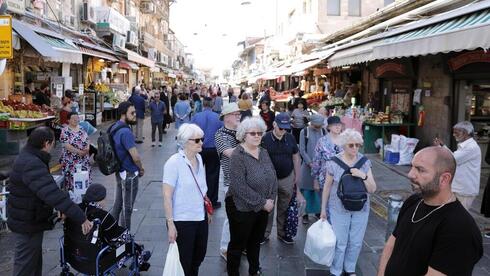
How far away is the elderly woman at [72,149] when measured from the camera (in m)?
6.62

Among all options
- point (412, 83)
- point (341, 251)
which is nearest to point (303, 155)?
point (341, 251)

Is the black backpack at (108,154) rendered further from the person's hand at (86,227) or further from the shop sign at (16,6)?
the shop sign at (16,6)

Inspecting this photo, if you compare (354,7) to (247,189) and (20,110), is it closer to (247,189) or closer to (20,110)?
(20,110)

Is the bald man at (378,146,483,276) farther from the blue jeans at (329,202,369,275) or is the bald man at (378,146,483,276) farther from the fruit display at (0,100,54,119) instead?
the fruit display at (0,100,54,119)

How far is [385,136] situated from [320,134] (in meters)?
6.23

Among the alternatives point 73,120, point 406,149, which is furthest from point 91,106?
point 406,149

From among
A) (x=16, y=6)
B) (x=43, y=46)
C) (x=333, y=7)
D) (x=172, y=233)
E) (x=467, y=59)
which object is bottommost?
(x=172, y=233)

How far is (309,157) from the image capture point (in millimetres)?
6656

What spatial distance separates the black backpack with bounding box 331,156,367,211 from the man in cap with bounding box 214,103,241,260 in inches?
58.2

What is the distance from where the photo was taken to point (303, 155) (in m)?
6.59

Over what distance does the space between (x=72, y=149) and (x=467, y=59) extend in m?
8.02

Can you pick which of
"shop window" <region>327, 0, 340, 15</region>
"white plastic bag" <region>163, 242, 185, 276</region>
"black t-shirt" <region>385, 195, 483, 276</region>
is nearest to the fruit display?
"white plastic bag" <region>163, 242, 185, 276</region>

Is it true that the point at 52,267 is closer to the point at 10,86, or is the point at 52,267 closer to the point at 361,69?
the point at 10,86

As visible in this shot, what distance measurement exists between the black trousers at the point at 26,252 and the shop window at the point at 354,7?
25.7m
